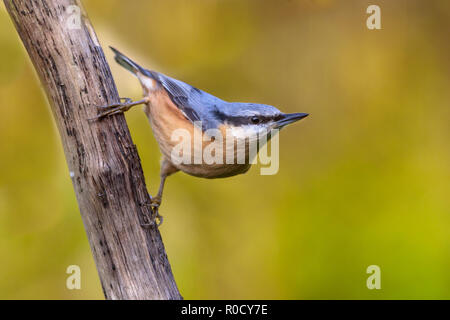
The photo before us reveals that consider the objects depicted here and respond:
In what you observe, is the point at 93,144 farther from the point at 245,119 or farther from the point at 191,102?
the point at 245,119

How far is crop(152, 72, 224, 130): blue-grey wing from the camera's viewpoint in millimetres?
2301

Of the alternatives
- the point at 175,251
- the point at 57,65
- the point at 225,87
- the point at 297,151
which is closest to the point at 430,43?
the point at 297,151

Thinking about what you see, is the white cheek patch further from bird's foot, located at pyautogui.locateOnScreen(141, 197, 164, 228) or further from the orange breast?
bird's foot, located at pyautogui.locateOnScreen(141, 197, 164, 228)

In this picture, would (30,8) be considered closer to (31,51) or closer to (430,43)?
(31,51)

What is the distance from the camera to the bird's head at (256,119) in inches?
89.5

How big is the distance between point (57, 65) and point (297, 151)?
2.00 m

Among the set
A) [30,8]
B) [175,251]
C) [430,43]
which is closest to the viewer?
[30,8]

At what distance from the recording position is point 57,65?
1.89 metres

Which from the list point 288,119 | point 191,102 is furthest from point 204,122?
point 288,119

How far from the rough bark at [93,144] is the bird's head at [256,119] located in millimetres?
573

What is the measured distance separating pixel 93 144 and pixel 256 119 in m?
0.82

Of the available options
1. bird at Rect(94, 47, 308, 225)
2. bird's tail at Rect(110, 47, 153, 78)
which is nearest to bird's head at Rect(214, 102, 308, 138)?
bird at Rect(94, 47, 308, 225)

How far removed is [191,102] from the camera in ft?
7.68

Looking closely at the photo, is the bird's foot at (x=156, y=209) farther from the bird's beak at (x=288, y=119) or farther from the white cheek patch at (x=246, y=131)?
the bird's beak at (x=288, y=119)
